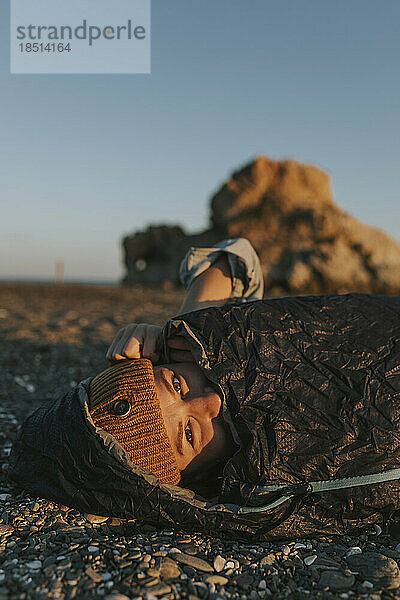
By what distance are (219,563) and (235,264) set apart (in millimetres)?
1920

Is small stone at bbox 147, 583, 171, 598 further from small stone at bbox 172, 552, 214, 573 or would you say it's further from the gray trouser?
the gray trouser

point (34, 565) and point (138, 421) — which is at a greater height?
point (138, 421)

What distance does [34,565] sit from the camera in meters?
2.04

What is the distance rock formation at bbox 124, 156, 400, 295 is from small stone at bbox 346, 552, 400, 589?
53.0 ft

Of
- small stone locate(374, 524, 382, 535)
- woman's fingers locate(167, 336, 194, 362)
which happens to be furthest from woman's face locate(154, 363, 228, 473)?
small stone locate(374, 524, 382, 535)

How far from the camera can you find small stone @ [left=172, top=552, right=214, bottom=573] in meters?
2.09

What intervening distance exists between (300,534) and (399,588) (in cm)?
51

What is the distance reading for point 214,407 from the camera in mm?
2498

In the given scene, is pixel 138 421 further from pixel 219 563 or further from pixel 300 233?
pixel 300 233

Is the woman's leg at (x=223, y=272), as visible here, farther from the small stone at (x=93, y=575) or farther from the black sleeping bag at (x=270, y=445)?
the small stone at (x=93, y=575)

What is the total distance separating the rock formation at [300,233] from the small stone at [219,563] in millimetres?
16275

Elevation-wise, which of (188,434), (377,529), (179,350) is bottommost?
(377,529)

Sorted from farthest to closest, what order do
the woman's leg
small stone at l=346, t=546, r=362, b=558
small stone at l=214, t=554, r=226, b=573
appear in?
1. the woman's leg
2. small stone at l=346, t=546, r=362, b=558
3. small stone at l=214, t=554, r=226, b=573

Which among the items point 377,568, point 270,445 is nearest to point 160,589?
point 270,445
